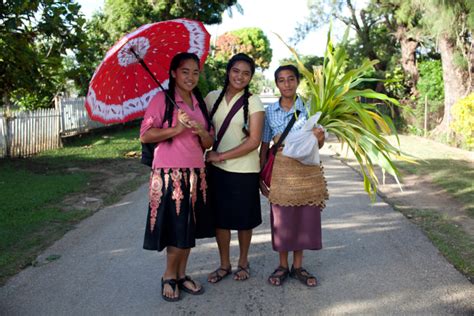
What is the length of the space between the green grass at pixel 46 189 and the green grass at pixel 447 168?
169 inches

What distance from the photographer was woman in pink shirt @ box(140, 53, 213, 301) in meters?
3.70

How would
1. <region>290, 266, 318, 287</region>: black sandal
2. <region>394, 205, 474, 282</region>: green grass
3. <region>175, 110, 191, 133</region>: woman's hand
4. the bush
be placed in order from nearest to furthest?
1. <region>175, 110, 191, 133</region>: woman's hand
2. <region>290, 266, 318, 287</region>: black sandal
3. <region>394, 205, 474, 282</region>: green grass
4. the bush

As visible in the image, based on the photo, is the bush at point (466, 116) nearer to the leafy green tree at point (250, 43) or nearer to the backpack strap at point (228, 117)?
the backpack strap at point (228, 117)

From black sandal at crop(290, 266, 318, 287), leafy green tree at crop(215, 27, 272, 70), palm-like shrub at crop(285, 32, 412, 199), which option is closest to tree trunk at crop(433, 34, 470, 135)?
palm-like shrub at crop(285, 32, 412, 199)

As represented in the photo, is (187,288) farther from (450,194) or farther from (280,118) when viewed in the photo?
(450,194)

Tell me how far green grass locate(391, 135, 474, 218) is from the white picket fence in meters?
8.94

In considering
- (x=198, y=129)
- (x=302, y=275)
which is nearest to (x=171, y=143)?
(x=198, y=129)

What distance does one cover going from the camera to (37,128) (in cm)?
1309

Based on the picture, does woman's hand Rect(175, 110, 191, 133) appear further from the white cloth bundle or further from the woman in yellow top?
the white cloth bundle

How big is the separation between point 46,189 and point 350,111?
590cm

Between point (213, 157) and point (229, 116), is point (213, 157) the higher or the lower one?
the lower one

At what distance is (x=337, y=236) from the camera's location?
555cm

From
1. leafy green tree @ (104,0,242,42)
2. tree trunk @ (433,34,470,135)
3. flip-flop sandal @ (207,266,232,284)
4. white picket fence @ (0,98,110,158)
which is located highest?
leafy green tree @ (104,0,242,42)

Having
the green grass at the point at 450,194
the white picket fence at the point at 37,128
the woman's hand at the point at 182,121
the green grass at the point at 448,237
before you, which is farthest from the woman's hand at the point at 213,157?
the white picket fence at the point at 37,128
